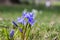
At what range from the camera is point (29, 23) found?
9.64 feet

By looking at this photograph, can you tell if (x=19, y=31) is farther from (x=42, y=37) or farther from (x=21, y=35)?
(x=42, y=37)

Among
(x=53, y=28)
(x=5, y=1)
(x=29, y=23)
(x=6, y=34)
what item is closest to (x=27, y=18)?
(x=29, y=23)

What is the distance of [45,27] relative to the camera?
3.50 metres

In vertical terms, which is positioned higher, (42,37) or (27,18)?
(27,18)

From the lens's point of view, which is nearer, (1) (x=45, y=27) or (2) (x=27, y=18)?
(2) (x=27, y=18)

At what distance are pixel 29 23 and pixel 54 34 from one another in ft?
0.98

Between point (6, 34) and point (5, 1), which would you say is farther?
point (5, 1)

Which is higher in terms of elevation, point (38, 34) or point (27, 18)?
point (27, 18)

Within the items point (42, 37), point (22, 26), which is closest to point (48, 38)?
point (42, 37)

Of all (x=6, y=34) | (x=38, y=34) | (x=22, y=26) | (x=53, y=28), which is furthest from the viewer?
(x=53, y=28)

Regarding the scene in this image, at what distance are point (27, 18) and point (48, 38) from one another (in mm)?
312

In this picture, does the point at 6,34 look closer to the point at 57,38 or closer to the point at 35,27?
the point at 57,38

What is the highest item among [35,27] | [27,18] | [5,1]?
[27,18]

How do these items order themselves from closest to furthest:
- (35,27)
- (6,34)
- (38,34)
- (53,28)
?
(6,34) → (38,34) → (53,28) → (35,27)
